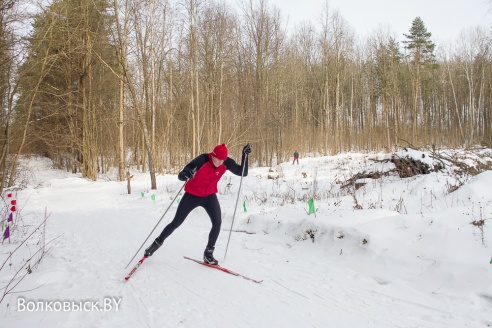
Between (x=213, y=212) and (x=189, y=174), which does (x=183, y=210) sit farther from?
(x=189, y=174)

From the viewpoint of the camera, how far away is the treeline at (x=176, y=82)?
14.2 m

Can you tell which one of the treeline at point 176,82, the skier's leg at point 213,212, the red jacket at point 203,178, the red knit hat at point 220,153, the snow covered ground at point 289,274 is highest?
the treeline at point 176,82

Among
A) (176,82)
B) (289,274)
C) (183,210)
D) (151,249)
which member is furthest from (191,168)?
(176,82)

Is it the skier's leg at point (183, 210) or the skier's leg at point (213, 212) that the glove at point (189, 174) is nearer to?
the skier's leg at point (183, 210)

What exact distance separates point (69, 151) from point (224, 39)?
54.8 ft

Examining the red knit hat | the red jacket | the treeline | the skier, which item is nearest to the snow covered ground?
the skier

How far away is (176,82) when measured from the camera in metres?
25.0

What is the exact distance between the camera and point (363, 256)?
4.60m

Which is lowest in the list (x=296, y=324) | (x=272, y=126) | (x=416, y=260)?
(x=296, y=324)

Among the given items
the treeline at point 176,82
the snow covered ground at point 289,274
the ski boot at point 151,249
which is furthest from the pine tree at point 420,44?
the ski boot at point 151,249

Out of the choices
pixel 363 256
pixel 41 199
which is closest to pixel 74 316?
pixel 363 256

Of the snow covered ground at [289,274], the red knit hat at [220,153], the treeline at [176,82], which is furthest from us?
the treeline at [176,82]

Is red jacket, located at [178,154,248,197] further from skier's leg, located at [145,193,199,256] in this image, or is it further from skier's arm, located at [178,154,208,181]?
skier's leg, located at [145,193,199,256]

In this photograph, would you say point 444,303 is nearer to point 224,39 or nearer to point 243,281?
point 243,281
